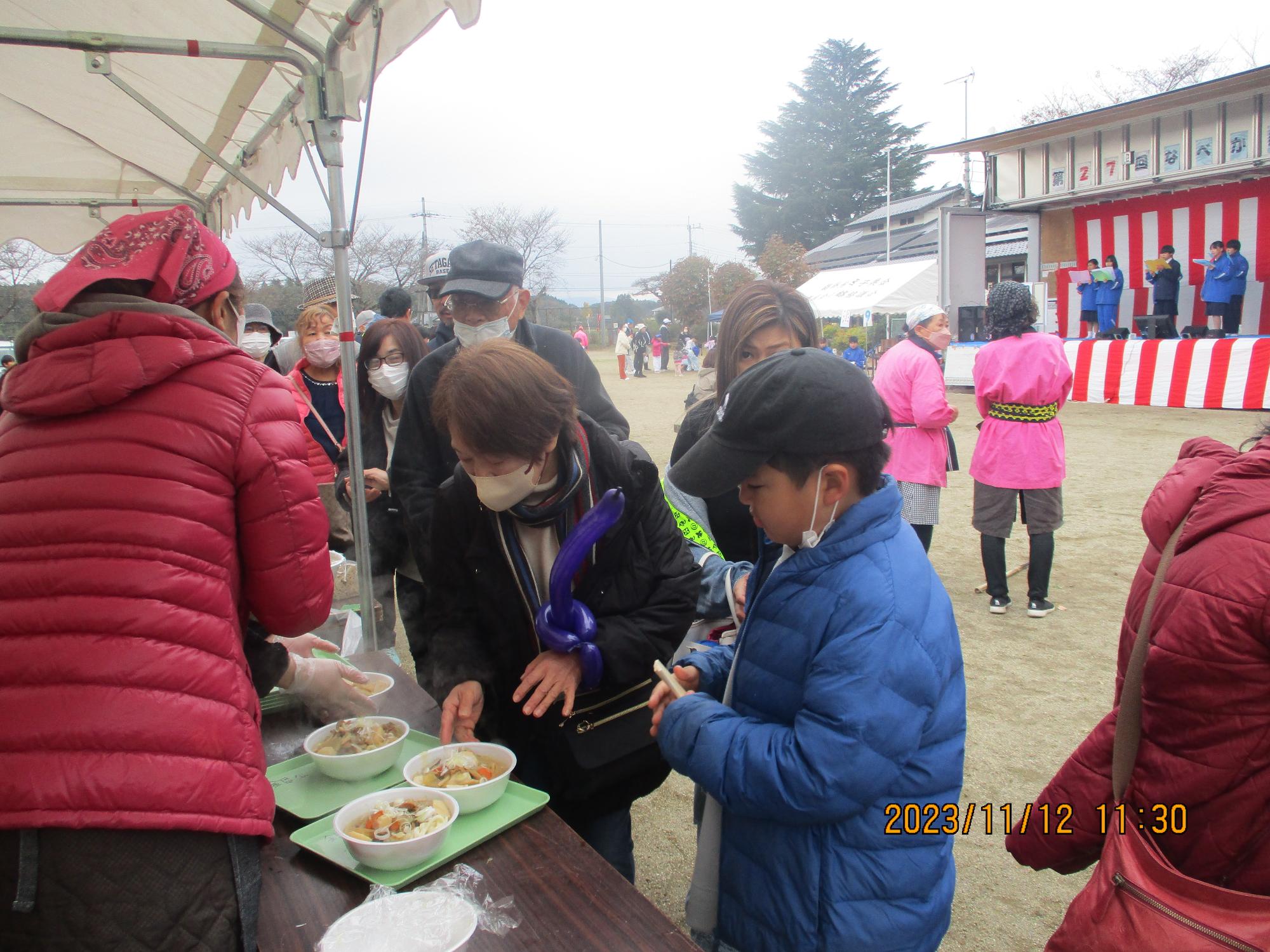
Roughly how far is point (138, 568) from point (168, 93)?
4022 mm

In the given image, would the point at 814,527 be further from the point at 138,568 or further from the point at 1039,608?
the point at 1039,608

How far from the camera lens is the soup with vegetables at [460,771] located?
4.94ft

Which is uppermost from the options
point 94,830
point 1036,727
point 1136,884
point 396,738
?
point 94,830

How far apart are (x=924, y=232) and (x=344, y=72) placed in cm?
3311

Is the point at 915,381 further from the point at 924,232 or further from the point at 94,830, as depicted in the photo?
the point at 924,232

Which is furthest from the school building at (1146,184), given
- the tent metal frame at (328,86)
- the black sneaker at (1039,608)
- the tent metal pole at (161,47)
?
the tent metal pole at (161,47)

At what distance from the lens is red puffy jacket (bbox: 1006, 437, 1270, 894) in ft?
4.07

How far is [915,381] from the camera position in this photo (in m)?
4.46

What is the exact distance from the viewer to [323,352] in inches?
168

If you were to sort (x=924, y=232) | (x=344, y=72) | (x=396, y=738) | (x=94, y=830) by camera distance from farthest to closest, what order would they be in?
(x=924, y=232), (x=344, y=72), (x=396, y=738), (x=94, y=830)

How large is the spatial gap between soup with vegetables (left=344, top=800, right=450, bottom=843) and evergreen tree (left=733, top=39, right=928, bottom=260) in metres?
44.7

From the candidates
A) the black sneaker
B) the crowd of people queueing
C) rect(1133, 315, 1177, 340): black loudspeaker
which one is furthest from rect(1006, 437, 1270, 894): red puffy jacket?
rect(1133, 315, 1177, 340): black loudspeaker

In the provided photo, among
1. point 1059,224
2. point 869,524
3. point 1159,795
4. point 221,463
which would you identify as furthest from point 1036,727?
point 1059,224

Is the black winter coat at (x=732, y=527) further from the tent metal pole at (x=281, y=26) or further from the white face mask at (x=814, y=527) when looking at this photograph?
the tent metal pole at (x=281, y=26)
